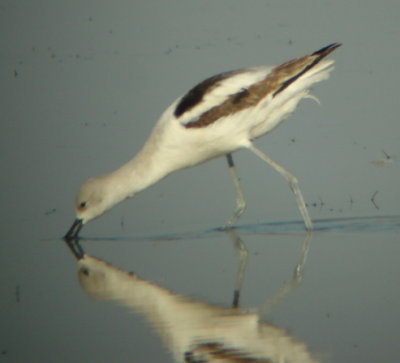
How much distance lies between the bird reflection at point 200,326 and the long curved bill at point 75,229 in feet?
5.36

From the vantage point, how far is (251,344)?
6359mm

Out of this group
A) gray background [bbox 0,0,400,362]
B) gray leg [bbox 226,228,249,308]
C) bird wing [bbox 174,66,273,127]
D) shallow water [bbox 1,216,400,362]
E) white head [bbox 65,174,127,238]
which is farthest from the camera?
white head [bbox 65,174,127,238]

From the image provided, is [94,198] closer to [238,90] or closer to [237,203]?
[237,203]

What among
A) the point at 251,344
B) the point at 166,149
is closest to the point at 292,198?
the point at 166,149

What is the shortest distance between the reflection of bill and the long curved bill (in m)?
1.75

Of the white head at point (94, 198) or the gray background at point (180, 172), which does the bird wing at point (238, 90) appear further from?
the gray background at point (180, 172)

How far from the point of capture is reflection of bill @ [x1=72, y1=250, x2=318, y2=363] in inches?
244

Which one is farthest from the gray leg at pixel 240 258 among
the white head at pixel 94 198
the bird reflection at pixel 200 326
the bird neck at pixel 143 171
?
the white head at pixel 94 198

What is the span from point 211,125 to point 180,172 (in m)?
2.29

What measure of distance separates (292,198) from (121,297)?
3684 mm

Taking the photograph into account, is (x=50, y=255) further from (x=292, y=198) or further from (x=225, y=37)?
(x=225, y=37)

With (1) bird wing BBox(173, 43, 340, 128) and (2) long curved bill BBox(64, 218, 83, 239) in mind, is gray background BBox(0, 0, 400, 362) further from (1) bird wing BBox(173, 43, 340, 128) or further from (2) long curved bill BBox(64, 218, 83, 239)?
(1) bird wing BBox(173, 43, 340, 128)

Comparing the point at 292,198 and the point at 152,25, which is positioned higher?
the point at 152,25

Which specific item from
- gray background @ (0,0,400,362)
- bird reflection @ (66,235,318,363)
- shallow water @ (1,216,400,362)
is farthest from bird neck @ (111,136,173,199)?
bird reflection @ (66,235,318,363)
